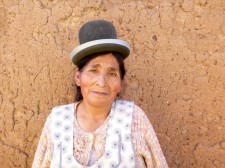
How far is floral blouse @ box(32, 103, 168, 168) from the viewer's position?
8.36 ft

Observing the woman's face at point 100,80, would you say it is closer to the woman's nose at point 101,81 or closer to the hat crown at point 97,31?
the woman's nose at point 101,81

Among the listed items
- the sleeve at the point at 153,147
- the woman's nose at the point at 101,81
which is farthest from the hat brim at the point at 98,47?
the sleeve at the point at 153,147

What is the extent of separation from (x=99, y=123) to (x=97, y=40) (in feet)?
1.67

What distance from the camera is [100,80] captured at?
248 cm

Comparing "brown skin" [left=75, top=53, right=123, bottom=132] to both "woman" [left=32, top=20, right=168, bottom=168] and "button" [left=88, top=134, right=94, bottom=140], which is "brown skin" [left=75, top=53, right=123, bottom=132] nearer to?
"woman" [left=32, top=20, right=168, bottom=168]

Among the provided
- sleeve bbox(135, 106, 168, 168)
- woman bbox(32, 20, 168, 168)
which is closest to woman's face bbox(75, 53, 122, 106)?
woman bbox(32, 20, 168, 168)

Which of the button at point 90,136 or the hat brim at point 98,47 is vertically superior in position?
the hat brim at point 98,47

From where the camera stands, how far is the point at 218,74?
9.66ft

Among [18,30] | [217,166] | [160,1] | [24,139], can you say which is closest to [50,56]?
[18,30]

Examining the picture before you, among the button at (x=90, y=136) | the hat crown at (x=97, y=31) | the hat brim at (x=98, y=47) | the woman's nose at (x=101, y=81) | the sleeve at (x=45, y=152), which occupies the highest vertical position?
the hat crown at (x=97, y=31)

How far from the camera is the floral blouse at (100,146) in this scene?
255 cm

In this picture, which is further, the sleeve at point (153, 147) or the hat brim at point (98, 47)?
the sleeve at point (153, 147)

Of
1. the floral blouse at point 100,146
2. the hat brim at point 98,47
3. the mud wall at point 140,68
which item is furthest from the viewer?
the mud wall at point 140,68

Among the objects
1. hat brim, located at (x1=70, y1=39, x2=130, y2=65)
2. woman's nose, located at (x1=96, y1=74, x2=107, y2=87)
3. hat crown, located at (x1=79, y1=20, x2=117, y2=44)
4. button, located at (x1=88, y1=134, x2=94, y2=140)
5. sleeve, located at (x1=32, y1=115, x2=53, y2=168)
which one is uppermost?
hat crown, located at (x1=79, y1=20, x2=117, y2=44)
